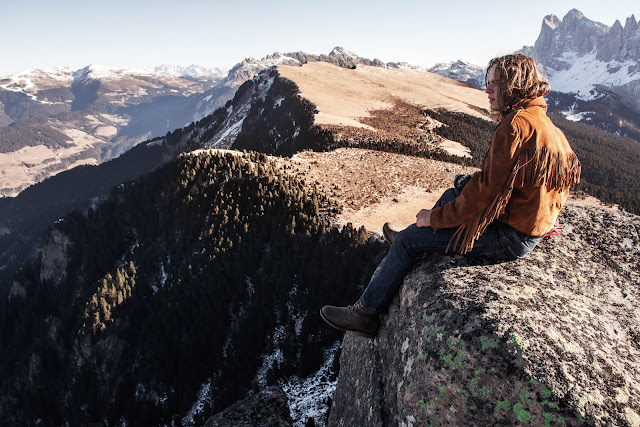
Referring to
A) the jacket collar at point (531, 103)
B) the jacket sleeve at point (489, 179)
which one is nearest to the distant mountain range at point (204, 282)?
the jacket sleeve at point (489, 179)

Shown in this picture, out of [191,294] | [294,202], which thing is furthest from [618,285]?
[191,294]

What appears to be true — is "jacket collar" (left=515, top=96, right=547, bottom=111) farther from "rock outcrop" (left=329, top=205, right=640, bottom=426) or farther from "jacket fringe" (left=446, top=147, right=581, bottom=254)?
"rock outcrop" (left=329, top=205, right=640, bottom=426)

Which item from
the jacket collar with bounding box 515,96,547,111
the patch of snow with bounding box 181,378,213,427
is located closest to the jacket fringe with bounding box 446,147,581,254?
the jacket collar with bounding box 515,96,547,111

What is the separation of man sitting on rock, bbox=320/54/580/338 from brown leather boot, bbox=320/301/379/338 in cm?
152

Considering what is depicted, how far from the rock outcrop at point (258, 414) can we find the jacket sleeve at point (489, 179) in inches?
313

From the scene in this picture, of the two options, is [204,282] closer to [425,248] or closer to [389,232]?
[389,232]

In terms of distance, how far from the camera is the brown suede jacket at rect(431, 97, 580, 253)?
12.4 feet

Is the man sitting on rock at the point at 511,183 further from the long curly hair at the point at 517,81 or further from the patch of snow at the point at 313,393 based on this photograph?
the patch of snow at the point at 313,393

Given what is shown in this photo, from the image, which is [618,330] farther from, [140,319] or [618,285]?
[140,319]

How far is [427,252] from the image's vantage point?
499 centimetres

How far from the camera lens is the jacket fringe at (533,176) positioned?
3818mm

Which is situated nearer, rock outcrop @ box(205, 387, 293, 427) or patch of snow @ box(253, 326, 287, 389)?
rock outcrop @ box(205, 387, 293, 427)

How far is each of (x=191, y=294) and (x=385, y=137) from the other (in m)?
37.5

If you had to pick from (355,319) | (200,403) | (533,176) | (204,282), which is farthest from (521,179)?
(204,282)
